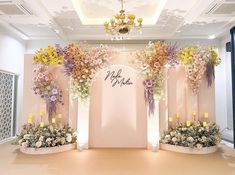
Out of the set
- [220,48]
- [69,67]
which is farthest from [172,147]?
[220,48]

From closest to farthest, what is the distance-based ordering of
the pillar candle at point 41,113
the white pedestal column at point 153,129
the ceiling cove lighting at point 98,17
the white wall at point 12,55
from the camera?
the white pedestal column at point 153,129, the pillar candle at point 41,113, the ceiling cove lighting at point 98,17, the white wall at point 12,55

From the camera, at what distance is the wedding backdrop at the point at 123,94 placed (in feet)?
19.1

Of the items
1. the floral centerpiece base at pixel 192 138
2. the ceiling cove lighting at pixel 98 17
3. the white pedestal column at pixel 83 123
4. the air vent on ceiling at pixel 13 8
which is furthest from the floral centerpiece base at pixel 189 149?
the air vent on ceiling at pixel 13 8

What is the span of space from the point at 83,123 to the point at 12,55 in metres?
3.74

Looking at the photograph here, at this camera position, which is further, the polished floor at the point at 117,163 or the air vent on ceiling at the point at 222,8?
the air vent on ceiling at the point at 222,8

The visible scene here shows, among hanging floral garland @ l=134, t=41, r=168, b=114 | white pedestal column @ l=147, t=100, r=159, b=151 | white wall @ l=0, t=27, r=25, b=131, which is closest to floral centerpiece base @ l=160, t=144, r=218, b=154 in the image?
white pedestal column @ l=147, t=100, r=159, b=151

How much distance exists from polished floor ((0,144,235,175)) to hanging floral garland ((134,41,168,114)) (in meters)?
1.32

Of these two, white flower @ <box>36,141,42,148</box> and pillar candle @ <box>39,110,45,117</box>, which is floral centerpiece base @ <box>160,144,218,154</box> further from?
pillar candle @ <box>39,110,45,117</box>

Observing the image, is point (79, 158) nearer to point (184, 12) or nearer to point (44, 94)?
point (44, 94)

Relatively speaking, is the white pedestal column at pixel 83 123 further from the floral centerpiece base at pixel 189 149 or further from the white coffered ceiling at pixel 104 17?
the white coffered ceiling at pixel 104 17

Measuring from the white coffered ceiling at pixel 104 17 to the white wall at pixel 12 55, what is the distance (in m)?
0.29

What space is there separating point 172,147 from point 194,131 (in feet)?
2.18

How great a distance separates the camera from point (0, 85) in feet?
23.4

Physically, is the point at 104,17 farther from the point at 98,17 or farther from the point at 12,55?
the point at 12,55
